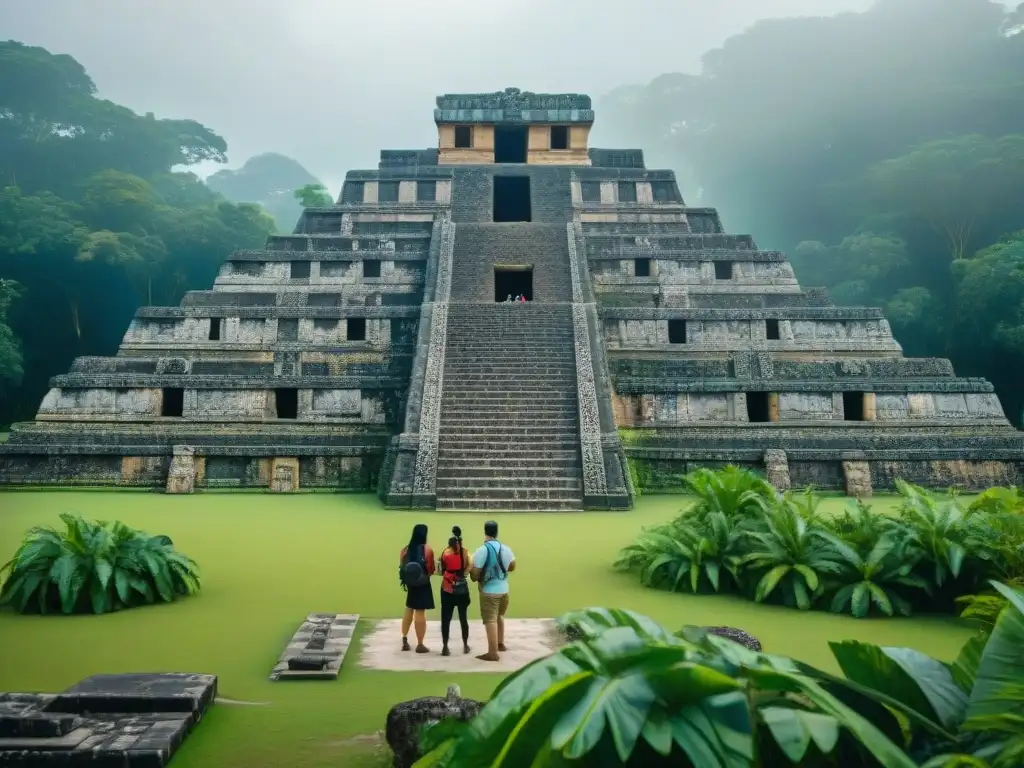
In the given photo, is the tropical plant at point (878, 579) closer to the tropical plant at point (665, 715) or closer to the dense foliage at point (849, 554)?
the dense foliage at point (849, 554)

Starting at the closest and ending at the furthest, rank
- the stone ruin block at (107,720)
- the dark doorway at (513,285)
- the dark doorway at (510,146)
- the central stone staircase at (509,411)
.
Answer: the stone ruin block at (107,720)
the central stone staircase at (509,411)
the dark doorway at (513,285)
the dark doorway at (510,146)

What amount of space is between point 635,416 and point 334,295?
24.8 feet

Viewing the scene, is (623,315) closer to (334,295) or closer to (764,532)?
(334,295)

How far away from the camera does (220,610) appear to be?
6.20m

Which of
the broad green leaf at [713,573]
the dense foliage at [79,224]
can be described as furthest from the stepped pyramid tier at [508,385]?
the dense foliage at [79,224]

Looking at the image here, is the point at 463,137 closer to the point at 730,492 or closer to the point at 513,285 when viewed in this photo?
the point at 513,285

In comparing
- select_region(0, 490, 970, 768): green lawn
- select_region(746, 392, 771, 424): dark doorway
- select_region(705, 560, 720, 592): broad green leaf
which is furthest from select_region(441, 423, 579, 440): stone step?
select_region(705, 560, 720, 592): broad green leaf

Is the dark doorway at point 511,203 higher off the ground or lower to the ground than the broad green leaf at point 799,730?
higher

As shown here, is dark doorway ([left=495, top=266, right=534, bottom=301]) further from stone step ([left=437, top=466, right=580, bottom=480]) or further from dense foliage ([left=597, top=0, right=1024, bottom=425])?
dense foliage ([left=597, top=0, right=1024, bottom=425])

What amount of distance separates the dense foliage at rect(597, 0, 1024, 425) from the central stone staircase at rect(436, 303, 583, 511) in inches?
747

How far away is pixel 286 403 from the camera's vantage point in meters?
15.3

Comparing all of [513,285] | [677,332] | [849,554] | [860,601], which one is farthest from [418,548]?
[513,285]

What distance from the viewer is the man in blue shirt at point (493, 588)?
5.06m

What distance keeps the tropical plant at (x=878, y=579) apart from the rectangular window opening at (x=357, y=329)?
12.3 meters
